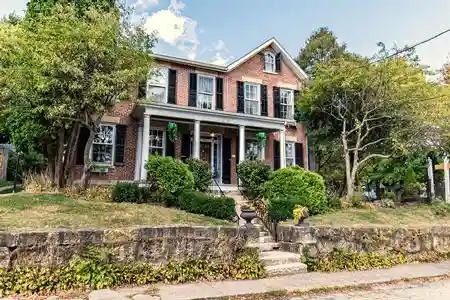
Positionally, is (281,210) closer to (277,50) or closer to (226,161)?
(226,161)

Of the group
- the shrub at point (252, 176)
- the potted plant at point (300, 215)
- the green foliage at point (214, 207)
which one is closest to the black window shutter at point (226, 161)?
the shrub at point (252, 176)

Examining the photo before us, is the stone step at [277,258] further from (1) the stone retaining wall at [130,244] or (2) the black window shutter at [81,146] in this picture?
(2) the black window shutter at [81,146]

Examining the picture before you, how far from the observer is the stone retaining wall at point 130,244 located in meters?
5.22

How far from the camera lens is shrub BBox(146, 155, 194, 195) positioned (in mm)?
10516

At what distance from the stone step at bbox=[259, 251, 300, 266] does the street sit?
1.58 m

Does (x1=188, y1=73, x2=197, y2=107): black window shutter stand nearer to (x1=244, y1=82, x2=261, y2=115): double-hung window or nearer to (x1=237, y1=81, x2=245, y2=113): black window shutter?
(x1=237, y1=81, x2=245, y2=113): black window shutter

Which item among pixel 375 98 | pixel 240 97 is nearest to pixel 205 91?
pixel 240 97

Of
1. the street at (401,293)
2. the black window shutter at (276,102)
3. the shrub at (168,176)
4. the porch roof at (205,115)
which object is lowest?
the street at (401,293)

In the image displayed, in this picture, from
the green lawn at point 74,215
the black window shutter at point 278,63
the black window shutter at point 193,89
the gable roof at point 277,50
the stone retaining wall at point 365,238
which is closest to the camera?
the green lawn at point 74,215

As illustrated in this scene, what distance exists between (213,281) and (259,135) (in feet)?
31.1

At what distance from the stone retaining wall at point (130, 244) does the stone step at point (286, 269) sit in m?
0.74

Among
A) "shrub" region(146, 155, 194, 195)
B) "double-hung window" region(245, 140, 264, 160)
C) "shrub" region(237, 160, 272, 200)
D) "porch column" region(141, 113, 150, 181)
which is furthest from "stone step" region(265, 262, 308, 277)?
"double-hung window" region(245, 140, 264, 160)

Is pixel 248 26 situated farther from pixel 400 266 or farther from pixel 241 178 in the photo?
pixel 400 266

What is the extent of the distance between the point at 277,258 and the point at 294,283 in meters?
1.08
